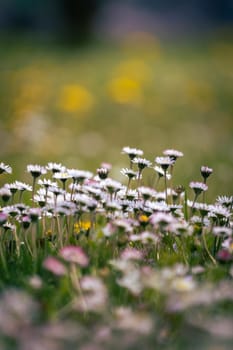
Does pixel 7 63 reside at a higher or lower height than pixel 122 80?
higher

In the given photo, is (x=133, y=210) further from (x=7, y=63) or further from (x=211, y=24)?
(x=211, y=24)

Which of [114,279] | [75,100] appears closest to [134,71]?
[75,100]

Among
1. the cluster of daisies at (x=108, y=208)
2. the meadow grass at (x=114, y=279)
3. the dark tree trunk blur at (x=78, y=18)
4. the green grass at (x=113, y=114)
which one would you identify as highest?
the dark tree trunk blur at (x=78, y=18)

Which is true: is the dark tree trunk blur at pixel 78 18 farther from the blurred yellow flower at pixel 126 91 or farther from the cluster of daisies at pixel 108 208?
the cluster of daisies at pixel 108 208

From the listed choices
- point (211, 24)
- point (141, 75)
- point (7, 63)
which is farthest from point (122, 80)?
point (211, 24)

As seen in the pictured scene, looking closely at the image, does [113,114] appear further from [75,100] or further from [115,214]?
[115,214]

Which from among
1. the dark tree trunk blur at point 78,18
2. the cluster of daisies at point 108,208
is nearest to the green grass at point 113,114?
the cluster of daisies at point 108,208

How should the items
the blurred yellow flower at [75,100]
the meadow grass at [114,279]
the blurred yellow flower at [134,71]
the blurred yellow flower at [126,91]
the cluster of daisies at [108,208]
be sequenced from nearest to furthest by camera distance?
the meadow grass at [114,279], the cluster of daisies at [108,208], the blurred yellow flower at [75,100], the blurred yellow flower at [126,91], the blurred yellow flower at [134,71]
